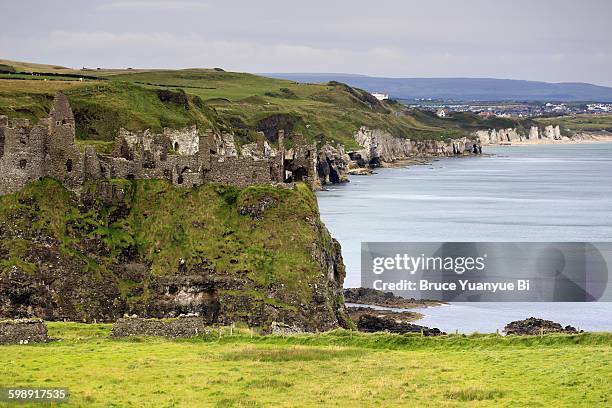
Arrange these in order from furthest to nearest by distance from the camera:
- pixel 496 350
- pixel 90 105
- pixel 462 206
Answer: pixel 462 206 < pixel 90 105 < pixel 496 350

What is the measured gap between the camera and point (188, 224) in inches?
2785

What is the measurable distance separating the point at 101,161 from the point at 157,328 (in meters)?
24.6

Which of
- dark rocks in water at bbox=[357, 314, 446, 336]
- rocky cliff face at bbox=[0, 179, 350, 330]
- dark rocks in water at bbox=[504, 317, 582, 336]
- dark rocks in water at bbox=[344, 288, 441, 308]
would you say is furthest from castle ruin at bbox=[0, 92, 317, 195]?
dark rocks in water at bbox=[504, 317, 582, 336]

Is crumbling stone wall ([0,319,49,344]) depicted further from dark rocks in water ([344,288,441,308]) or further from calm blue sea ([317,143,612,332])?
dark rocks in water ([344,288,441,308])

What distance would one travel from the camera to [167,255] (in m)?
69.2

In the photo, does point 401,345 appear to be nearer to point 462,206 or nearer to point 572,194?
point 462,206

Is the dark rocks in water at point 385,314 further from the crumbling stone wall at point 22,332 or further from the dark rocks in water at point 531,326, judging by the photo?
the crumbling stone wall at point 22,332

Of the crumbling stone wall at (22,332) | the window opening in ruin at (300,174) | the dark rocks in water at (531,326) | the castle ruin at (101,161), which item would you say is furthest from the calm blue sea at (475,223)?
the crumbling stone wall at (22,332)

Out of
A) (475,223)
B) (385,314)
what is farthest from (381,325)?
(475,223)

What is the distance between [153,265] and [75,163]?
7.92 meters

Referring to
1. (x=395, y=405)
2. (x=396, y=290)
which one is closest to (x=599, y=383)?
(x=395, y=405)

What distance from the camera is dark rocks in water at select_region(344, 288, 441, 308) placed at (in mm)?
87750

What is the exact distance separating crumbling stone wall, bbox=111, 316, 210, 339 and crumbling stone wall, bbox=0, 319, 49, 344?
11.0ft

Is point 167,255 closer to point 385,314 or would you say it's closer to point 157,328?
point 157,328
